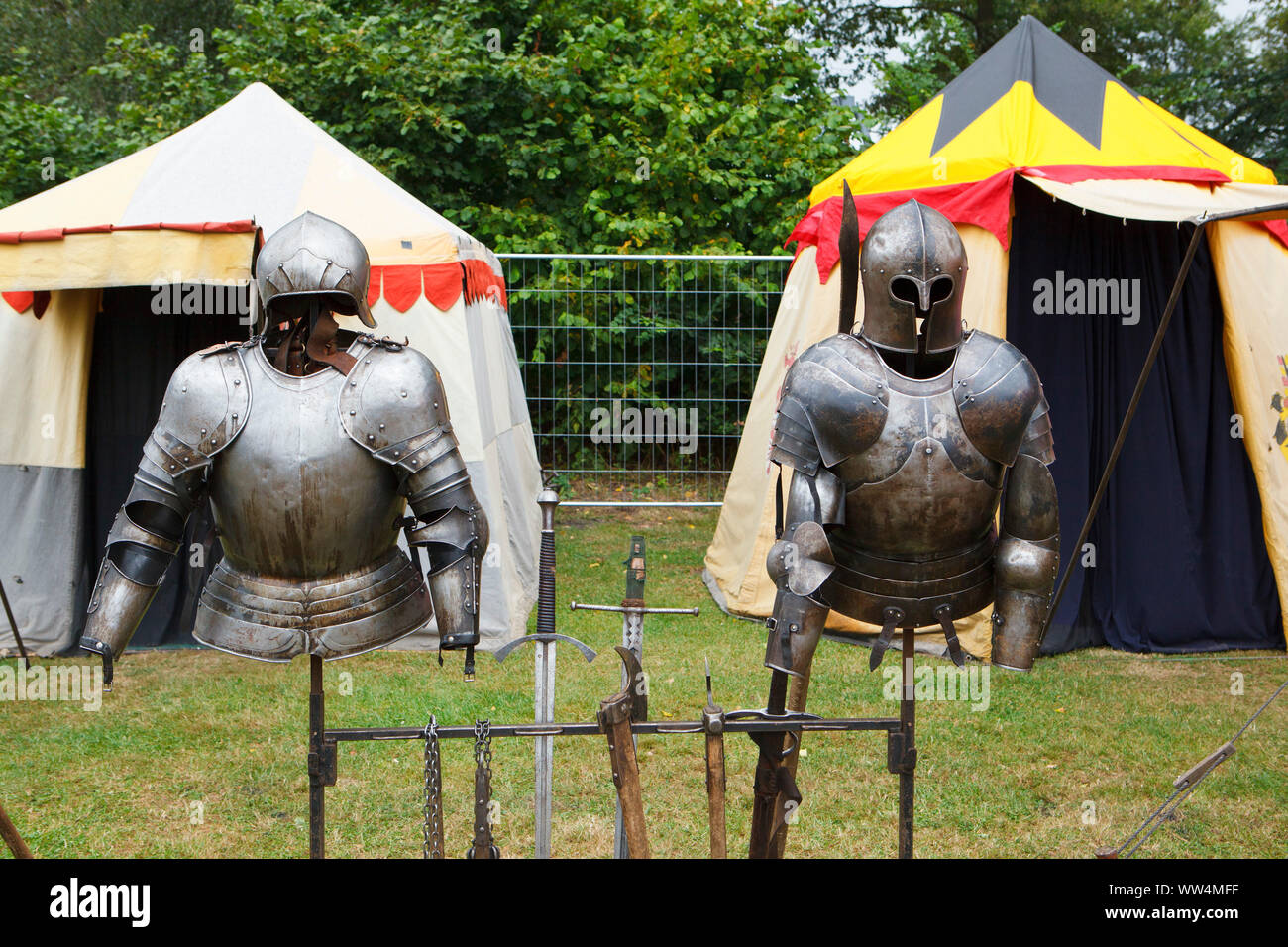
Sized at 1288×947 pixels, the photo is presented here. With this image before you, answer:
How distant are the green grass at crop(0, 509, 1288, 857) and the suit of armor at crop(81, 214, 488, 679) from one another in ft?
4.26

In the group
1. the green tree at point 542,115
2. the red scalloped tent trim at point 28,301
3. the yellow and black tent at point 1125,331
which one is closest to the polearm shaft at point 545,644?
the yellow and black tent at point 1125,331

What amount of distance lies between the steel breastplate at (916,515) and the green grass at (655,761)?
1.30m

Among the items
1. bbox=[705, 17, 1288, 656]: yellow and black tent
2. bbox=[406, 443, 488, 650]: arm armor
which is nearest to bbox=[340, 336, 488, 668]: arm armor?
bbox=[406, 443, 488, 650]: arm armor

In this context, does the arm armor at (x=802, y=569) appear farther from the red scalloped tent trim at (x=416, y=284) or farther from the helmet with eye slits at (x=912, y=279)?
the red scalloped tent trim at (x=416, y=284)

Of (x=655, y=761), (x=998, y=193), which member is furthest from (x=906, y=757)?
(x=998, y=193)

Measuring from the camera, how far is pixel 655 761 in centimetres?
464

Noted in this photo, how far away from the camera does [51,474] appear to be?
18.8 ft

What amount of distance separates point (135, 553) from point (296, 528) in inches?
17.0

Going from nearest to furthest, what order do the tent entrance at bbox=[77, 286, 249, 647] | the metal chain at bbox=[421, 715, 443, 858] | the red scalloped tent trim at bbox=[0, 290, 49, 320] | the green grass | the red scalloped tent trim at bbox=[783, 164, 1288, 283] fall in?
the metal chain at bbox=[421, 715, 443, 858]
the green grass
the red scalloped tent trim at bbox=[783, 164, 1288, 283]
the red scalloped tent trim at bbox=[0, 290, 49, 320]
the tent entrance at bbox=[77, 286, 249, 647]

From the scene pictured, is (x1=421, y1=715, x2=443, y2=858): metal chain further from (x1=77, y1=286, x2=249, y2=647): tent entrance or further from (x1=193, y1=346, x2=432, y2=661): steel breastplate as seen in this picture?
(x1=77, y1=286, x2=249, y2=647): tent entrance

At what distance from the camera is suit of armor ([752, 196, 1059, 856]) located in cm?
272

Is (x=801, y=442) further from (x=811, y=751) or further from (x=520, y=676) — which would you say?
(x=520, y=676)
